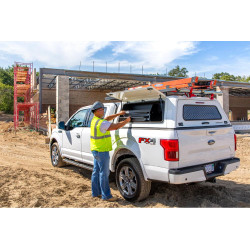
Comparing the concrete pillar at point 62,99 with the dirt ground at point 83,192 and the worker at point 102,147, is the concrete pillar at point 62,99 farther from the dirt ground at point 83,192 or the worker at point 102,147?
the worker at point 102,147

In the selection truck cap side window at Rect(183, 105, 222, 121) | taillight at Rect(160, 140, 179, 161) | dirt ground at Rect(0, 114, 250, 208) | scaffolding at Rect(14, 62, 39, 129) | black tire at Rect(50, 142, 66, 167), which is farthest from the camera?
scaffolding at Rect(14, 62, 39, 129)

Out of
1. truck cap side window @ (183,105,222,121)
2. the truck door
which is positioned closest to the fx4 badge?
truck cap side window @ (183,105,222,121)

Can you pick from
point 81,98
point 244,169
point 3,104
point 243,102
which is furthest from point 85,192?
point 3,104

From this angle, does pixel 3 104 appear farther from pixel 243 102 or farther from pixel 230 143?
pixel 230 143

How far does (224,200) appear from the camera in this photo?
4.49 metres

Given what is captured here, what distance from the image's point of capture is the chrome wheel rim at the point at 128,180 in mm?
4367

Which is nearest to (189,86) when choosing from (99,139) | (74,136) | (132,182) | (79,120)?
(99,139)

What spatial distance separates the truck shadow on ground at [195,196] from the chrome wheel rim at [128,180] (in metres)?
0.21

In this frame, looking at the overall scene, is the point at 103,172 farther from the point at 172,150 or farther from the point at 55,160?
the point at 55,160

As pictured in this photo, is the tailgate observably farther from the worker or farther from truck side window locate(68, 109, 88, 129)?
truck side window locate(68, 109, 88, 129)

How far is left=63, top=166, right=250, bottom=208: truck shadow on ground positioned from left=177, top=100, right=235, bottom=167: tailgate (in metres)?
0.81

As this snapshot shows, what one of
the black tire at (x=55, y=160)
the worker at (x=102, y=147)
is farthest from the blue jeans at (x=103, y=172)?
the black tire at (x=55, y=160)

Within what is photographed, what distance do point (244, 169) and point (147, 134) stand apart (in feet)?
15.7

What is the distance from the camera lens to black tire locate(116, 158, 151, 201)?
416 cm
